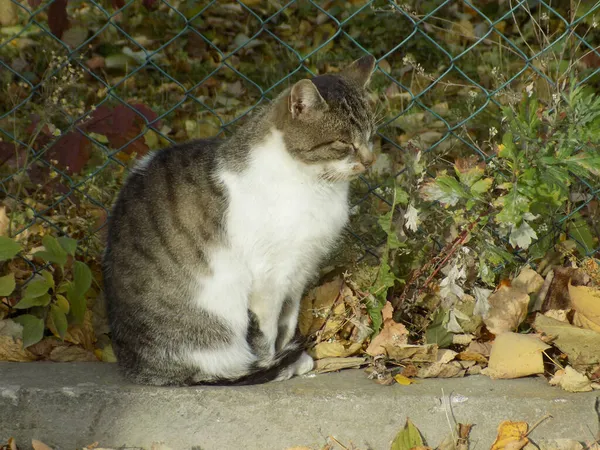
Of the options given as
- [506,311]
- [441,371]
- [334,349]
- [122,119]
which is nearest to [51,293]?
[122,119]

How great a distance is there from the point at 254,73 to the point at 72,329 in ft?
7.77

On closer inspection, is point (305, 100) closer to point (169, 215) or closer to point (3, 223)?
point (169, 215)

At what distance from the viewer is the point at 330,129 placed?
8.98ft

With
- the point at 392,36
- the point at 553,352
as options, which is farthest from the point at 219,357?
the point at 392,36

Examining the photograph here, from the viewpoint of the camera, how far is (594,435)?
8.63 feet

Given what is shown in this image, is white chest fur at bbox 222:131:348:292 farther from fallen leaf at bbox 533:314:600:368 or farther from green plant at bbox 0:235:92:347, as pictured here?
fallen leaf at bbox 533:314:600:368

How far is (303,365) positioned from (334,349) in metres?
0.16

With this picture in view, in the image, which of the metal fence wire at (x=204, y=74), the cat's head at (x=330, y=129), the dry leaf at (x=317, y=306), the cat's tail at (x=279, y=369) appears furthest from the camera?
the metal fence wire at (x=204, y=74)

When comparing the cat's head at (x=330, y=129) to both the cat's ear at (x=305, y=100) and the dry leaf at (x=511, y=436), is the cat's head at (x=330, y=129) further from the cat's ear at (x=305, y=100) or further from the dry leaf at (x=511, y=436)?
the dry leaf at (x=511, y=436)

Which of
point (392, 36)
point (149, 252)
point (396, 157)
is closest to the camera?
point (149, 252)

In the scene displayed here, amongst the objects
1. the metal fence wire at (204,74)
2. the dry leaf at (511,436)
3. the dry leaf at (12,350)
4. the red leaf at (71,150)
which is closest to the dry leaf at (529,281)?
the metal fence wire at (204,74)

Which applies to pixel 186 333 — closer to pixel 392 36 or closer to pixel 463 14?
pixel 392 36

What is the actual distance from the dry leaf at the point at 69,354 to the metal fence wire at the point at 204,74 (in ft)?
1.53

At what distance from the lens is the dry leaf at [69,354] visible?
2.99 meters
